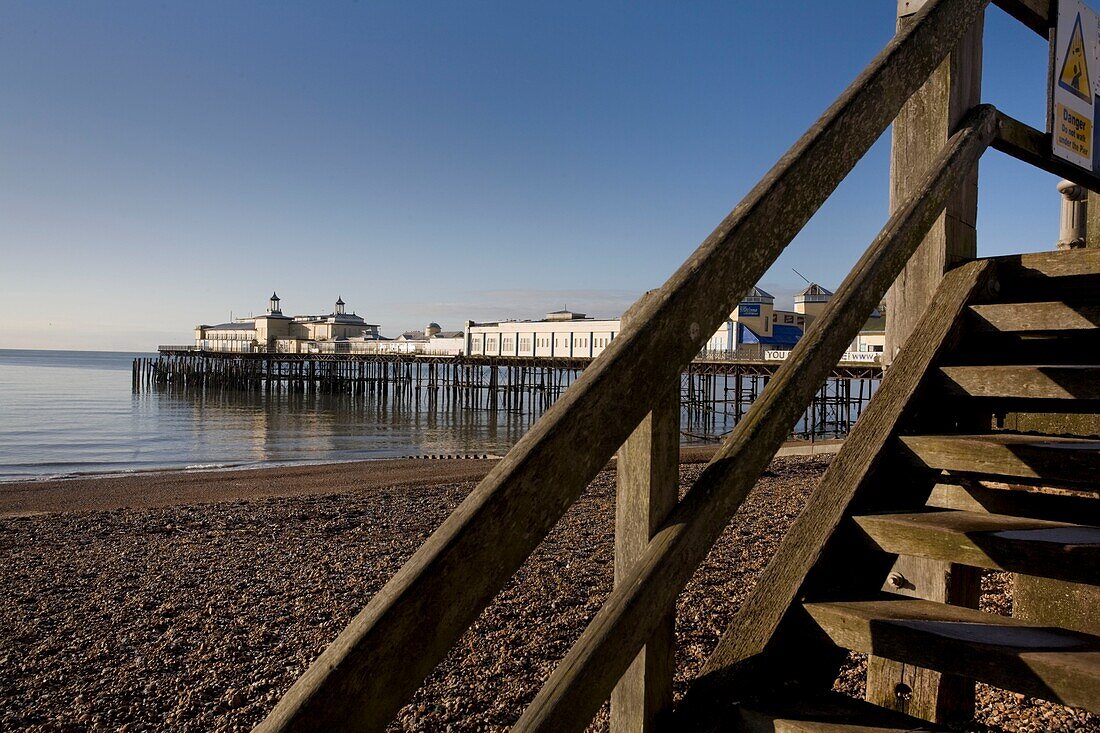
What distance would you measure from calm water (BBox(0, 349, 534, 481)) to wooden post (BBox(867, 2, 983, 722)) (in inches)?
845

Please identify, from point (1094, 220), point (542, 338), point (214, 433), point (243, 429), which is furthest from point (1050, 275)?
point (542, 338)

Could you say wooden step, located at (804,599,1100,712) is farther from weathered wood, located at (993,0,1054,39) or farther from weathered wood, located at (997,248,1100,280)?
weathered wood, located at (993,0,1054,39)

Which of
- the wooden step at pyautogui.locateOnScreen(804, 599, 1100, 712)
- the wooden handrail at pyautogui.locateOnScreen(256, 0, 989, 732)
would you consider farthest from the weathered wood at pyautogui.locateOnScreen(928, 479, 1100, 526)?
the wooden handrail at pyautogui.locateOnScreen(256, 0, 989, 732)

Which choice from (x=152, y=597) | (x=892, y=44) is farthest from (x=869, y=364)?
(x=892, y=44)

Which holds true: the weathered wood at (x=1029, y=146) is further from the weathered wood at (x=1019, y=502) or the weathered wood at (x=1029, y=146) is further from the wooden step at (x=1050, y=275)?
the weathered wood at (x=1019, y=502)

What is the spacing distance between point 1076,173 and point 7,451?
28.6 m

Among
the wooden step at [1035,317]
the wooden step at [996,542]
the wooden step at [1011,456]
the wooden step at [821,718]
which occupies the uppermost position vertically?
the wooden step at [1035,317]

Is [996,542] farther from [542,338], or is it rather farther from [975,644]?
[542,338]

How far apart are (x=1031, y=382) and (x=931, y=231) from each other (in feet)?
2.16

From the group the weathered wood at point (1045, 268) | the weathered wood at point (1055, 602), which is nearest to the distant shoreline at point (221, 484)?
the weathered wood at point (1055, 602)

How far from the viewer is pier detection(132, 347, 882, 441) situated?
3334 centimetres

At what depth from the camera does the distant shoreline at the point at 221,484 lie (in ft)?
45.4

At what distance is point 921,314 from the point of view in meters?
2.38

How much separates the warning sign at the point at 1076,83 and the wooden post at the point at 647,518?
7.85 ft
